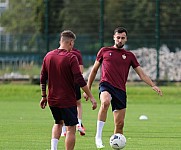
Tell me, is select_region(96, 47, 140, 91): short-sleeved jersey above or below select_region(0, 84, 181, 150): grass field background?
above

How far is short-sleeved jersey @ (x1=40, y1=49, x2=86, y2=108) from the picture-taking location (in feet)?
38.7

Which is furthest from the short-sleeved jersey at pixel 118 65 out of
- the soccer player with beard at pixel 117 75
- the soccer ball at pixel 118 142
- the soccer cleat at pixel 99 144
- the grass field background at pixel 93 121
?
the soccer ball at pixel 118 142

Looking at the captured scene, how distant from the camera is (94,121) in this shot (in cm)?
2067

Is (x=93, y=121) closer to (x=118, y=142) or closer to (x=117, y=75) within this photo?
(x=117, y=75)

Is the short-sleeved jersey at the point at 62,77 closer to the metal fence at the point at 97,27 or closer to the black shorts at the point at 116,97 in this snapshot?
the black shorts at the point at 116,97

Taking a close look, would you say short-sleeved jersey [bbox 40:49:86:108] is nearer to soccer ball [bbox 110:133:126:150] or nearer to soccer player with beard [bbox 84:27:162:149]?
soccer ball [bbox 110:133:126:150]

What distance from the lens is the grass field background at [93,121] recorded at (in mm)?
14859

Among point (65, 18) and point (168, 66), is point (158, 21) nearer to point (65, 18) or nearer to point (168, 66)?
point (168, 66)

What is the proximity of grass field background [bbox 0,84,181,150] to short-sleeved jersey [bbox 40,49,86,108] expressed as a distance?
2204mm

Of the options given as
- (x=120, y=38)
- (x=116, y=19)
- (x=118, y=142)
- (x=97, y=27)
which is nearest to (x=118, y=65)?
(x=120, y=38)

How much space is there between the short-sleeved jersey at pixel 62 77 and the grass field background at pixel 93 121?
2204 millimetres

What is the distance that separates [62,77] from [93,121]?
29.3 feet

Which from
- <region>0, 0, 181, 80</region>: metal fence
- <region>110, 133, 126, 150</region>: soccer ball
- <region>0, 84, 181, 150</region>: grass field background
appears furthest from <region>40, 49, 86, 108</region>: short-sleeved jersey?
<region>0, 0, 181, 80</region>: metal fence

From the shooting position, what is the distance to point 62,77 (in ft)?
38.9
